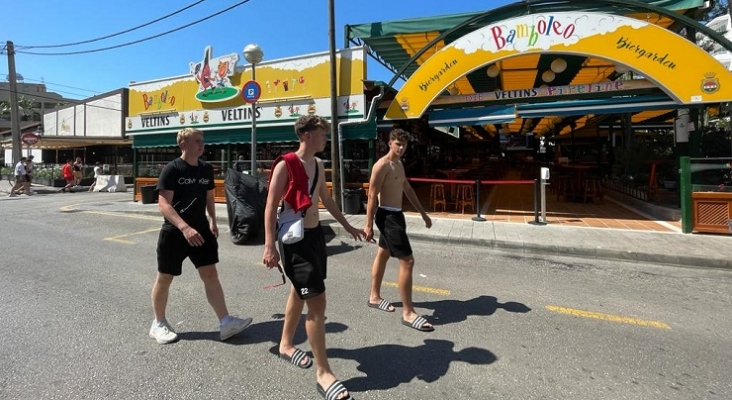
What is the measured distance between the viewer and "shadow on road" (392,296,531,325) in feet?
13.4

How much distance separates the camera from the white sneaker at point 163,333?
11.3 feet

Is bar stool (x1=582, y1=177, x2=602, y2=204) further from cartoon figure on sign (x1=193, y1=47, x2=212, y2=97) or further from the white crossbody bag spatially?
cartoon figure on sign (x1=193, y1=47, x2=212, y2=97)

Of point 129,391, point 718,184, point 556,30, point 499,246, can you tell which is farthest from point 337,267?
point 718,184

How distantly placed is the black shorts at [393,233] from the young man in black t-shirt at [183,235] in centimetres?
145

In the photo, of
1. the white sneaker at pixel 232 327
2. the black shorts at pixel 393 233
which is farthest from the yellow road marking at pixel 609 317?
the white sneaker at pixel 232 327

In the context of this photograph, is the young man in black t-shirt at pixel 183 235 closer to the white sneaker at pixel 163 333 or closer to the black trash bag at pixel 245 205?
the white sneaker at pixel 163 333

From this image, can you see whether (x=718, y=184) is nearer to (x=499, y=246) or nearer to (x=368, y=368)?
(x=499, y=246)

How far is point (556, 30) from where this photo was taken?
30.0 ft

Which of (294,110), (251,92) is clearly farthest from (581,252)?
(294,110)

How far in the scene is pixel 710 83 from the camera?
319 inches

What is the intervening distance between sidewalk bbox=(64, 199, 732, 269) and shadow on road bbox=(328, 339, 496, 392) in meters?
4.21

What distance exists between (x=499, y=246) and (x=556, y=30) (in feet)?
16.7

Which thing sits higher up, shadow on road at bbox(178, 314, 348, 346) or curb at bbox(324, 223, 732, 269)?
curb at bbox(324, 223, 732, 269)

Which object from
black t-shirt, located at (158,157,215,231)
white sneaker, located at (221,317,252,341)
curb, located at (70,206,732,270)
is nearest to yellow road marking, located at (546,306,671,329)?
curb, located at (70,206,732,270)
